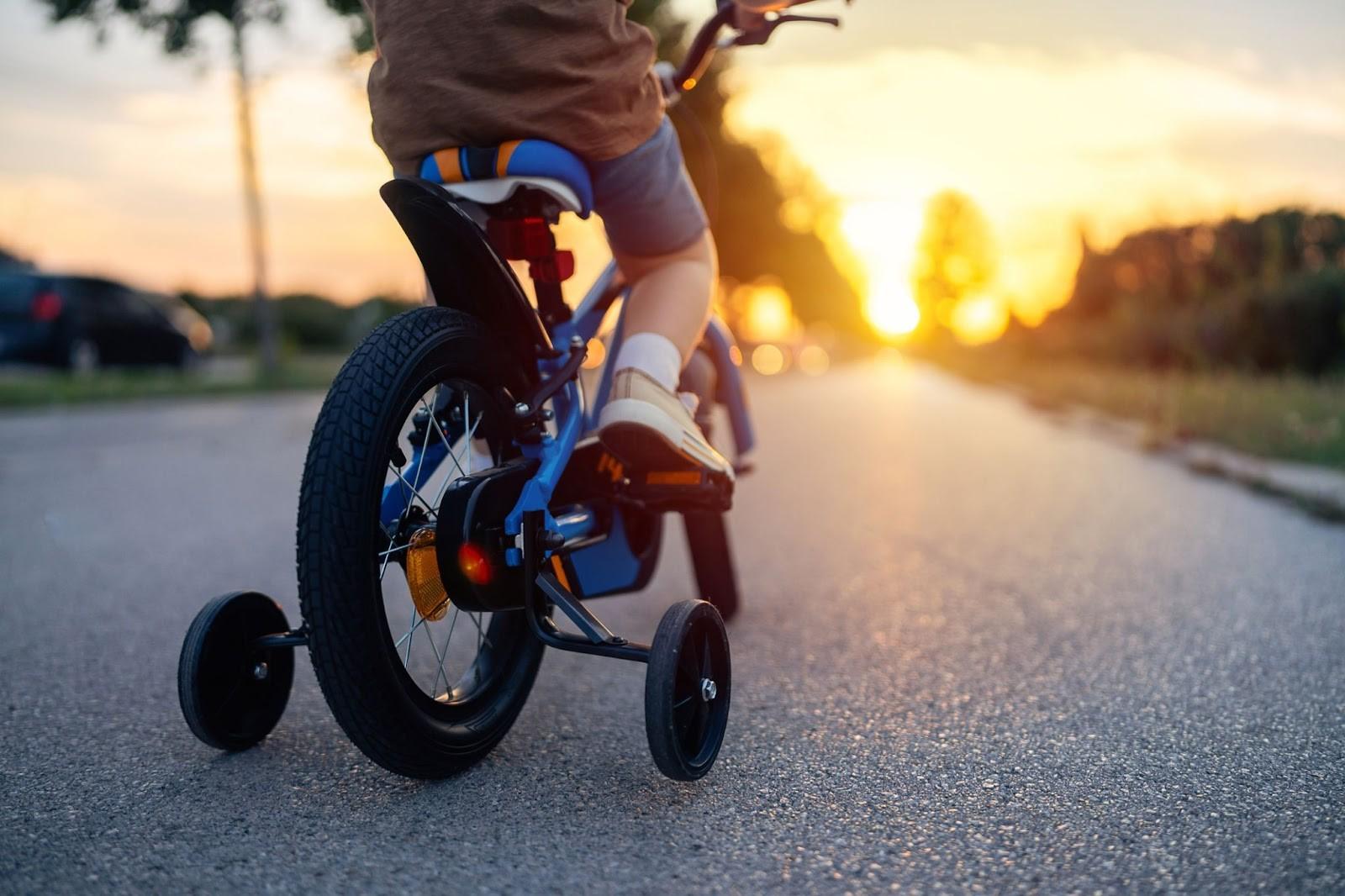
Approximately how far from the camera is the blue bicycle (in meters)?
1.97

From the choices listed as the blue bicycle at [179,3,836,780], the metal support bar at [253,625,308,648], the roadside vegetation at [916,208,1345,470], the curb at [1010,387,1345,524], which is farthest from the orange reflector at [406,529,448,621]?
the roadside vegetation at [916,208,1345,470]

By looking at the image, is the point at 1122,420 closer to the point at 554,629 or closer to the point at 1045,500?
the point at 1045,500

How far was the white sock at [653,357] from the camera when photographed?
8.44ft

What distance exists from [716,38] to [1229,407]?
285 inches

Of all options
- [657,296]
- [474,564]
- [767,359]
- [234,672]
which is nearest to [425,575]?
[474,564]

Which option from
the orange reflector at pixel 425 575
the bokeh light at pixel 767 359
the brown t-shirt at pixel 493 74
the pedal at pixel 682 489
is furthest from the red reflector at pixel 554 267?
the bokeh light at pixel 767 359

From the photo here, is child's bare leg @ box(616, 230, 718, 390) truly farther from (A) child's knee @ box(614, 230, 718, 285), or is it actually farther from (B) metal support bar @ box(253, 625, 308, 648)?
(B) metal support bar @ box(253, 625, 308, 648)

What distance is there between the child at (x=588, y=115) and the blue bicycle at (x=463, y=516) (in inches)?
2.6

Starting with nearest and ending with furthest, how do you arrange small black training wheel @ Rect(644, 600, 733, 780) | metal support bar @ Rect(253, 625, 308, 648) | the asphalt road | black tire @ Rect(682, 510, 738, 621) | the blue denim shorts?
the asphalt road → small black training wheel @ Rect(644, 600, 733, 780) → metal support bar @ Rect(253, 625, 308, 648) → the blue denim shorts → black tire @ Rect(682, 510, 738, 621)

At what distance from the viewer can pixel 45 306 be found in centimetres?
1439

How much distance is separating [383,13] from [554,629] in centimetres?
125

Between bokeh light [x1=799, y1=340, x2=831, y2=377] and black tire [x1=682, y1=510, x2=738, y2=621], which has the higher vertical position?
black tire [x1=682, y1=510, x2=738, y2=621]

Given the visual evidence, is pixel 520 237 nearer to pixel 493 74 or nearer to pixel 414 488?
pixel 493 74

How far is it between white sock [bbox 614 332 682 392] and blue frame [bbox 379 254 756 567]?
117mm
